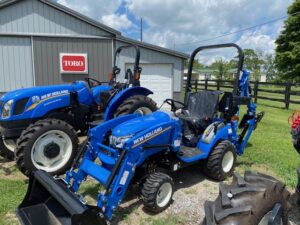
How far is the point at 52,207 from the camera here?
2990 millimetres

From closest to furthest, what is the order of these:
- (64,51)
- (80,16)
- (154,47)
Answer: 1. (80,16)
2. (64,51)
3. (154,47)

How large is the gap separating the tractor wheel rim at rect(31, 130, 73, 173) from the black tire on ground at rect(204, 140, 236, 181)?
210 cm

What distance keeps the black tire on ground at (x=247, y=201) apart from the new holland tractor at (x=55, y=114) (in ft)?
8.77

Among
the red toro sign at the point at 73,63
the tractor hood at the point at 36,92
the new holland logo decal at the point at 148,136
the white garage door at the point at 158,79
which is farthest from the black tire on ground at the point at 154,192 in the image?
the white garage door at the point at 158,79

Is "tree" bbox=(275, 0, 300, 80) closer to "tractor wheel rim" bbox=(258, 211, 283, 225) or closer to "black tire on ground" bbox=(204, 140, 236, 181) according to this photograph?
"black tire on ground" bbox=(204, 140, 236, 181)

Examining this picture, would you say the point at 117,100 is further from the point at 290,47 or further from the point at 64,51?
the point at 290,47

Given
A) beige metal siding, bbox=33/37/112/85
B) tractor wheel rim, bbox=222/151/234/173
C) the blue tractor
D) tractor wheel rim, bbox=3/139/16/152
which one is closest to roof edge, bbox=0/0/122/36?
beige metal siding, bbox=33/37/112/85

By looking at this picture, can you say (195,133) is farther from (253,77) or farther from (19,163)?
(253,77)

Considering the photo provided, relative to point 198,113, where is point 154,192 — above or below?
below

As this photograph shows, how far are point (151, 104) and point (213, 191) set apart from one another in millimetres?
2235

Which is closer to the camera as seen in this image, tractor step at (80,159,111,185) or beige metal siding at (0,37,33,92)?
tractor step at (80,159,111,185)

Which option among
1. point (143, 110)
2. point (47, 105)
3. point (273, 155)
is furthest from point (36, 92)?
point (273, 155)

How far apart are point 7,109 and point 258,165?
4.28 metres

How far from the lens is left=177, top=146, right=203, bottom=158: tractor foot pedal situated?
3.96 meters
